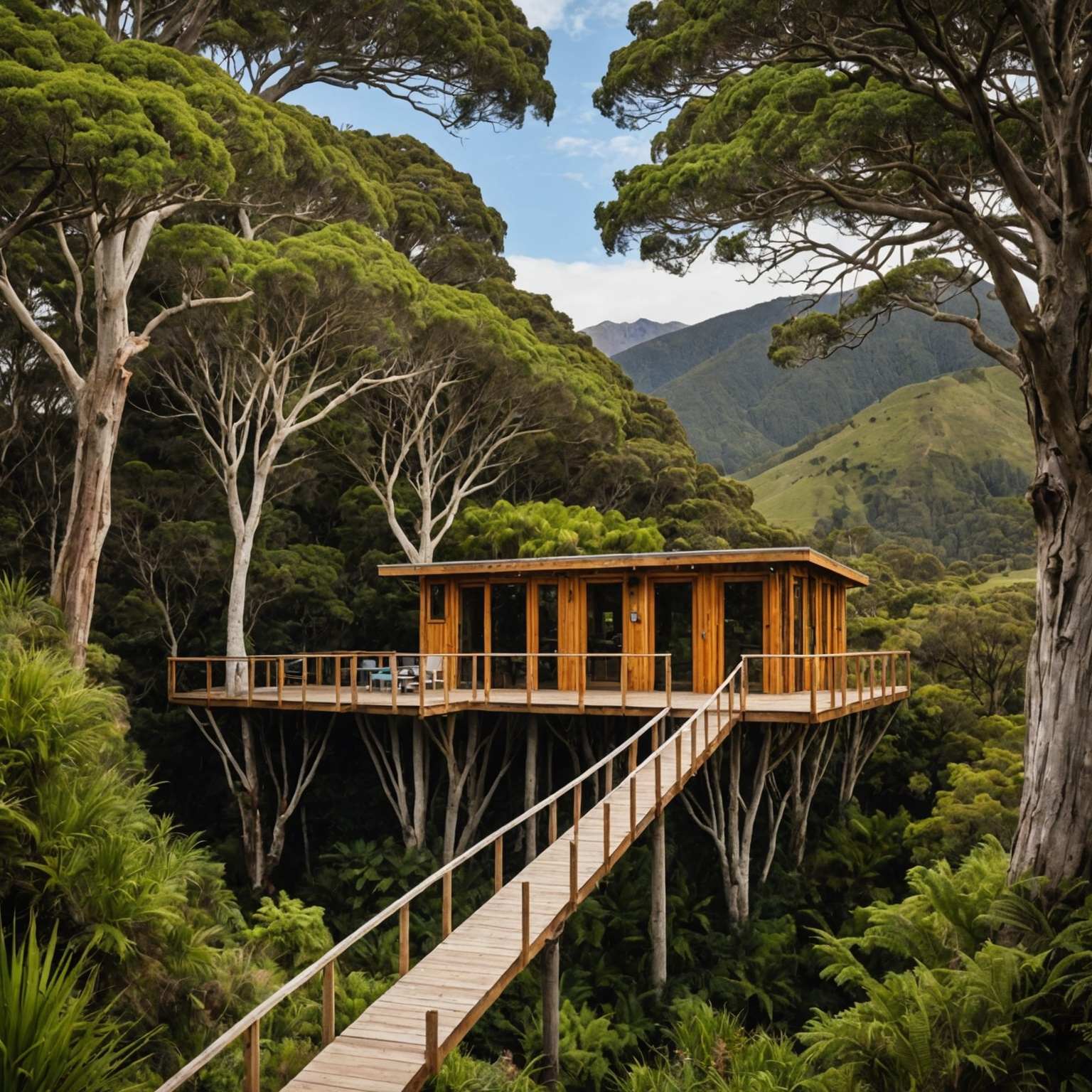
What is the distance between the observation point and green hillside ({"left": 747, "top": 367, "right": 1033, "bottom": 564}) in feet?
221

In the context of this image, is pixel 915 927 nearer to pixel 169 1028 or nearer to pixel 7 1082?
pixel 169 1028

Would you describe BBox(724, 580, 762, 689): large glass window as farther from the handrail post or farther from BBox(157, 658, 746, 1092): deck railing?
the handrail post

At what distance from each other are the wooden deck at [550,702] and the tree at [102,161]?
10.8 feet

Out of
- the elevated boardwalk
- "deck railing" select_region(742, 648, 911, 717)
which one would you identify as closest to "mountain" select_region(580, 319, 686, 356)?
"deck railing" select_region(742, 648, 911, 717)

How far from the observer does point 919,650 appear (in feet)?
65.6

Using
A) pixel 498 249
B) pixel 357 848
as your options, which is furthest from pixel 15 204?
pixel 498 249

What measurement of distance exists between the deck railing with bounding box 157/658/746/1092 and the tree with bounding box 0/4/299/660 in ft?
23.9

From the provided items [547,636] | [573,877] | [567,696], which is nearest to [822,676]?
[567,696]

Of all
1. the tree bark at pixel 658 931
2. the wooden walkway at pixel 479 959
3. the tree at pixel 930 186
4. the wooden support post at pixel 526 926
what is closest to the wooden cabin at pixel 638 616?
the tree bark at pixel 658 931

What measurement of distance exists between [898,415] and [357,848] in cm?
8324

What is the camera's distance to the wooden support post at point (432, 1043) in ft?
19.2

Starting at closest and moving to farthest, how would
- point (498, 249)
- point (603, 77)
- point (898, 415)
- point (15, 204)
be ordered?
point (603, 77) < point (15, 204) < point (498, 249) < point (898, 415)

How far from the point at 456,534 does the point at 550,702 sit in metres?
9.28

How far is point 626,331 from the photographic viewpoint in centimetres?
19325
